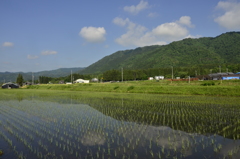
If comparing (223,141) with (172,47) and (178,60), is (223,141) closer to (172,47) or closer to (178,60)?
(178,60)

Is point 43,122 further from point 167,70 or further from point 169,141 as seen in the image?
point 167,70

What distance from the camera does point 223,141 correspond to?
7.49 meters

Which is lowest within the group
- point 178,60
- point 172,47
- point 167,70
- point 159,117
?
point 159,117

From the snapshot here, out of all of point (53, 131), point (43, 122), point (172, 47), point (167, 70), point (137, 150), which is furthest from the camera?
point (172, 47)

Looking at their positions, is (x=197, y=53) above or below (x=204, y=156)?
above

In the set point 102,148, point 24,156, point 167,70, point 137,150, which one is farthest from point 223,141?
point 167,70

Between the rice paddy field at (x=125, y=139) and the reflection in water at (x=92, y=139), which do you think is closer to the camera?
the rice paddy field at (x=125, y=139)

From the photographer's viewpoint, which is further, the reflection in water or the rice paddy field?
the reflection in water

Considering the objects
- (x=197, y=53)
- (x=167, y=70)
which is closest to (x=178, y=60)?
(x=197, y=53)

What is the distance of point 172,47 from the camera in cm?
18438

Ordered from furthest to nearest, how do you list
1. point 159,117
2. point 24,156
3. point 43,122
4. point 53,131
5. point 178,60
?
point 178,60 → point 159,117 → point 43,122 → point 53,131 → point 24,156

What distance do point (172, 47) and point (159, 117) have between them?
599 feet

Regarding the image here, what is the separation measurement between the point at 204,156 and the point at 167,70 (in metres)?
98.4

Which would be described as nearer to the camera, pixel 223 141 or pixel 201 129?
pixel 223 141
